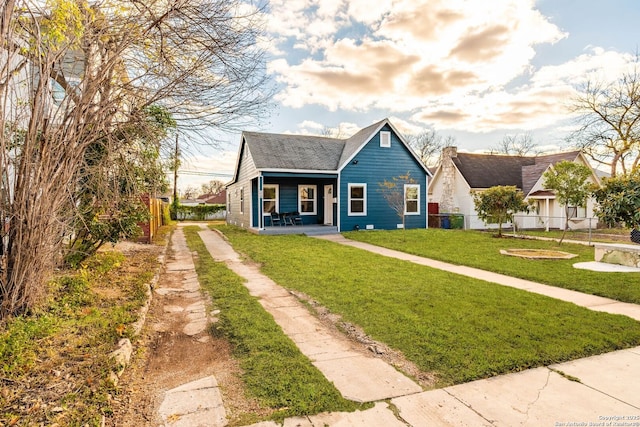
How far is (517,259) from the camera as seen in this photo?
9305mm

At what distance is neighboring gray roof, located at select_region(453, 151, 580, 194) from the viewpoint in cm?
2295

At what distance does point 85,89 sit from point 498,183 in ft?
80.2

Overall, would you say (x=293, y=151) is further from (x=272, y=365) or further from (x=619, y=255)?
(x=272, y=365)

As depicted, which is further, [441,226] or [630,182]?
[441,226]

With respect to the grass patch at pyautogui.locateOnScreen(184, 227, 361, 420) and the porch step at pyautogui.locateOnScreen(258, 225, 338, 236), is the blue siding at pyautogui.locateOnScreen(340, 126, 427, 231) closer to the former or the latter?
the porch step at pyautogui.locateOnScreen(258, 225, 338, 236)

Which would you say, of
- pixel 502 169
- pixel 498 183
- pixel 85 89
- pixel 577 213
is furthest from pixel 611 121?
pixel 85 89

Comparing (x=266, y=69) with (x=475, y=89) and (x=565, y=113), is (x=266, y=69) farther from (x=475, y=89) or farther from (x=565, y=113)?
(x=565, y=113)

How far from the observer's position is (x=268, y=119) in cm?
579

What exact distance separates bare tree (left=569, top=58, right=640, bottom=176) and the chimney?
10280mm

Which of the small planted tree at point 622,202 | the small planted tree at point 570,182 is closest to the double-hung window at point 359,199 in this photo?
the small planted tree at point 570,182

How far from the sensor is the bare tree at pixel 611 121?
74.7ft

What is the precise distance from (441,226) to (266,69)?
19.0 meters

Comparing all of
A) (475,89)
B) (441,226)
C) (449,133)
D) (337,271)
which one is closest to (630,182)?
(337,271)

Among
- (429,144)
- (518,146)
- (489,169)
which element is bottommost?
(489,169)
